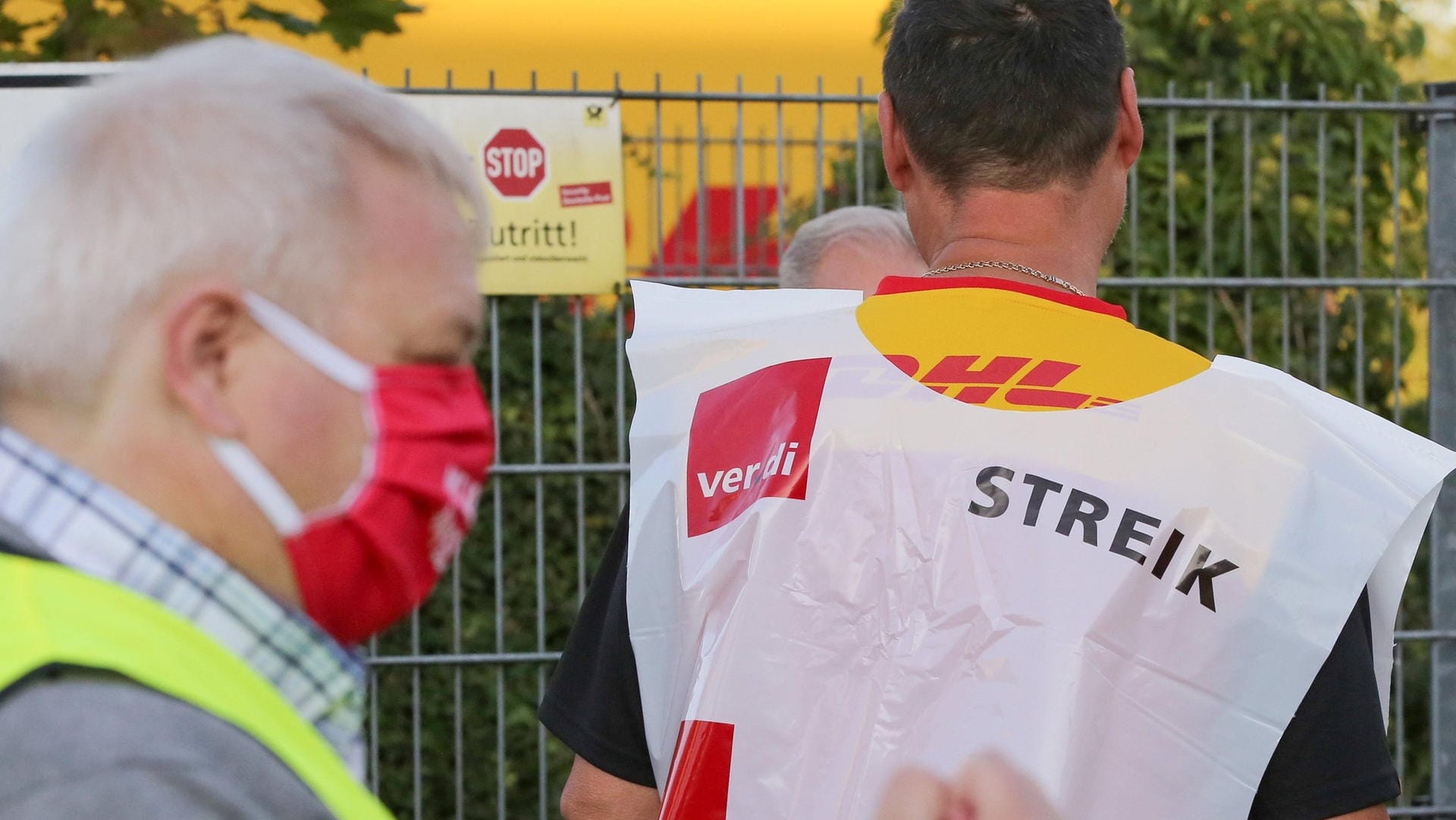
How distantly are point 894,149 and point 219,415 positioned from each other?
970 millimetres

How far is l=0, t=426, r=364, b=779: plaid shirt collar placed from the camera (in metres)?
0.86

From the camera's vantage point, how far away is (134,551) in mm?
869

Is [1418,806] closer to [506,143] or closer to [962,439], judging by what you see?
[506,143]

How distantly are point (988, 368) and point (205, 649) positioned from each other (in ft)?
2.77

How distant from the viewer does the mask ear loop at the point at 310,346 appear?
0.92 meters

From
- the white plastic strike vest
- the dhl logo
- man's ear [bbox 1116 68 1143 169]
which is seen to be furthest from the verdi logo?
man's ear [bbox 1116 68 1143 169]

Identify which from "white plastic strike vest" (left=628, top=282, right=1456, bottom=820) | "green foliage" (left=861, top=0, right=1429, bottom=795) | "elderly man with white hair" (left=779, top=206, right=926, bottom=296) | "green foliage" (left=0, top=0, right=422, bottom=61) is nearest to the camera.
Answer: "white plastic strike vest" (left=628, top=282, right=1456, bottom=820)

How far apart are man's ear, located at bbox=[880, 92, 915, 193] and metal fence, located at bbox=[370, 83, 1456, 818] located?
2.17 metres

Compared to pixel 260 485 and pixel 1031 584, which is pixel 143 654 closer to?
pixel 260 485

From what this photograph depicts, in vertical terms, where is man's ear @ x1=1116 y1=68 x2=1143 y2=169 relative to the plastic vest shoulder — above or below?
above

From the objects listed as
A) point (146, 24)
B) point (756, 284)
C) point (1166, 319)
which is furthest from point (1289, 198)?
point (146, 24)

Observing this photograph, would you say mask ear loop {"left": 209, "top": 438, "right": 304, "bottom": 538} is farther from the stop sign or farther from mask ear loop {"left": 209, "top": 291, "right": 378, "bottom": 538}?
the stop sign

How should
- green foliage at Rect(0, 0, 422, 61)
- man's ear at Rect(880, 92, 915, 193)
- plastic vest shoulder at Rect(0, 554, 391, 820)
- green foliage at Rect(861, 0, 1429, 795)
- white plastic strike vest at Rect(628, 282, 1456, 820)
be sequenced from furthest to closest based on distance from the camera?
1. green foliage at Rect(861, 0, 1429, 795)
2. green foliage at Rect(0, 0, 422, 61)
3. man's ear at Rect(880, 92, 915, 193)
4. white plastic strike vest at Rect(628, 282, 1456, 820)
5. plastic vest shoulder at Rect(0, 554, 391, 820)

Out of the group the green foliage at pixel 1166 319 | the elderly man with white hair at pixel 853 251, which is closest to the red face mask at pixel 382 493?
the elderly man with white hair at pixel 853 251
